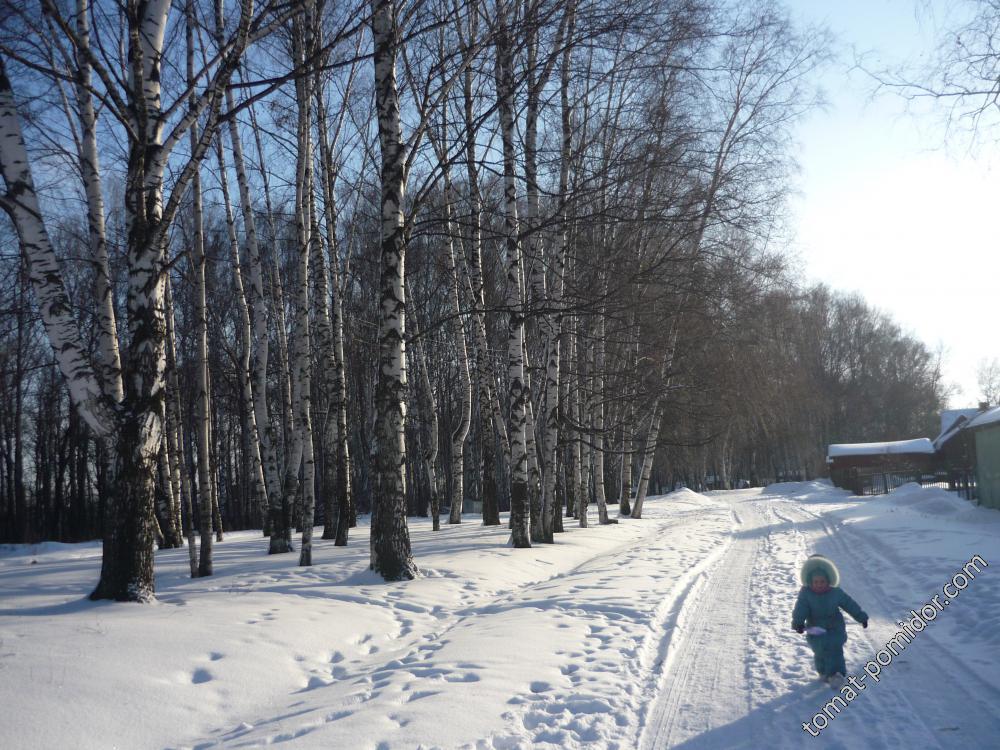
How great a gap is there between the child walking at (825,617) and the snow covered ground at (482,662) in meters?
0.19

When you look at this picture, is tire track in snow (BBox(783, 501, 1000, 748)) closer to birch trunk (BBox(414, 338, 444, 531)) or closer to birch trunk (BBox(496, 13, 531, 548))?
birch trunk (BBox(496, 13, 531, 548))

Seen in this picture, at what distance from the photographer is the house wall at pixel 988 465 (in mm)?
18214

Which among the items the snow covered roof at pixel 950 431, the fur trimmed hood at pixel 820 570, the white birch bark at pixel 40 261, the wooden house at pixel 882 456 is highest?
the white birch bark at pixel 40 261

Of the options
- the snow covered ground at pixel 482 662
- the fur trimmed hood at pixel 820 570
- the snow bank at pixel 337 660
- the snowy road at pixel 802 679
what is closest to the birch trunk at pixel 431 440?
the snow covered ground at pixel 482 662

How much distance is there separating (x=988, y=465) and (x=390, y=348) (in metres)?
18.5

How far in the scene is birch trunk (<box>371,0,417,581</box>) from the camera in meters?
8.93

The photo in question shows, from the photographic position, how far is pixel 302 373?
12383mm

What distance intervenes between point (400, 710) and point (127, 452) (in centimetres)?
410

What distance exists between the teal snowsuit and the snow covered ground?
209mm

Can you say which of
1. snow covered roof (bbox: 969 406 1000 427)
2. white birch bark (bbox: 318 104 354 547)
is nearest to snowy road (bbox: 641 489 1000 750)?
white birch bark (bbox: 318 104 354 547)

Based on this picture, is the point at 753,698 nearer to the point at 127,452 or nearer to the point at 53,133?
the point at 127,452

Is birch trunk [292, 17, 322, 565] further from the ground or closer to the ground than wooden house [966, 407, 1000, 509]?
further from the ground

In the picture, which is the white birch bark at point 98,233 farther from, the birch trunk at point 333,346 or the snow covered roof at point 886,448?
the snow covered roof at point 886,448

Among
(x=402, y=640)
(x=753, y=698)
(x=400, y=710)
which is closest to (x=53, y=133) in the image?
(x=402, y=640)
